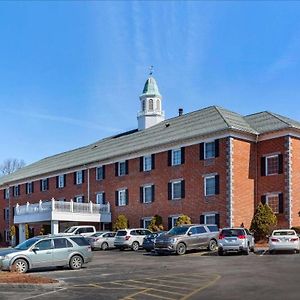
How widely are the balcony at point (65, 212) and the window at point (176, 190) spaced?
909 cm

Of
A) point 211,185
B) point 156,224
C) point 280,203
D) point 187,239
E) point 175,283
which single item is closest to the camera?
point 175,283

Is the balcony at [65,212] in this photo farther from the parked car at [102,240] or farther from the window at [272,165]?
the window at [272,165]

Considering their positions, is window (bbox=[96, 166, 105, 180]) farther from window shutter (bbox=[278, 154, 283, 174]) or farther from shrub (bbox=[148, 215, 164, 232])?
window shutter (bbox=[278, 154, 283, 174])

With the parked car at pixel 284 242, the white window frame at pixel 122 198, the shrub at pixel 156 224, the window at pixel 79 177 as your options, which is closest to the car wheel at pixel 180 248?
the parked car at pixel 284 242

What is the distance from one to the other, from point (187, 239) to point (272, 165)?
13272 millimetres

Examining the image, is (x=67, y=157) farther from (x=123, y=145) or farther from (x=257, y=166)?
(x=257, y=166)

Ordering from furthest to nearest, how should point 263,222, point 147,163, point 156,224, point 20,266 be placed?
point 147,163
point 156,224
point 263,222
point 20,266

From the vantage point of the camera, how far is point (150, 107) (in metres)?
61.6

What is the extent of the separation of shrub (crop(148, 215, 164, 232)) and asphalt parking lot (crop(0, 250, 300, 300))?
21.7m

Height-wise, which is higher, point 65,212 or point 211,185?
point 211,185

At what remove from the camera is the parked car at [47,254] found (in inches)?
889

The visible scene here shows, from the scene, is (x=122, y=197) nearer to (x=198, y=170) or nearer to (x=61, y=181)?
(x=198, y=170)

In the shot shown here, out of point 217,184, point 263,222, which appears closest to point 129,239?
point 217,184

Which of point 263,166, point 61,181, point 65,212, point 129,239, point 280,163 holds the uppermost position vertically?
point 280,163
